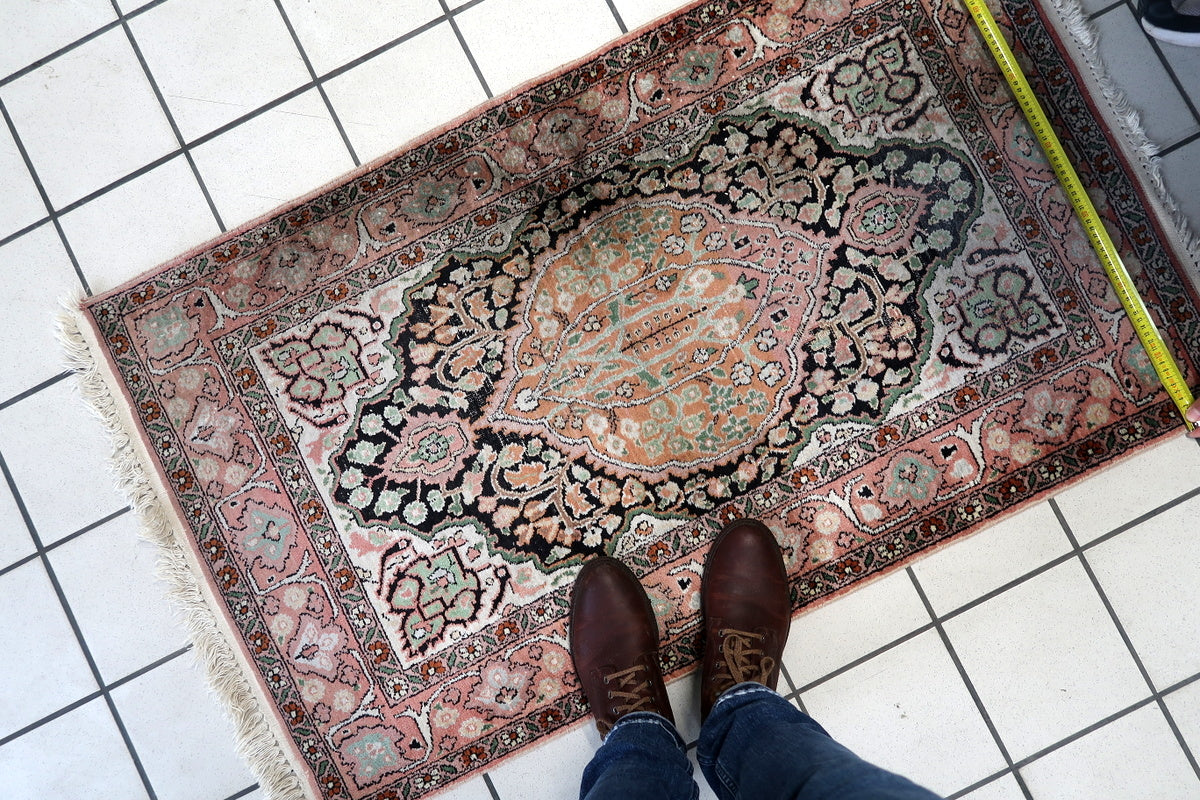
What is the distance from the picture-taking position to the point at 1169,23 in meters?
1.08

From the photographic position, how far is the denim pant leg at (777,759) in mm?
755

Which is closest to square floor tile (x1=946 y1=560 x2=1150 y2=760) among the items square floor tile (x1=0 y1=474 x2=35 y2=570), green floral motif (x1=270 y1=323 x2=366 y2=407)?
green floral motif (x1=270 y1=323 x2=366 y2=407)

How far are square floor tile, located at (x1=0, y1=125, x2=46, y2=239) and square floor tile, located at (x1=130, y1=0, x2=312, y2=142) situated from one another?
271mm

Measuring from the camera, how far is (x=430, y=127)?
47.8 inches

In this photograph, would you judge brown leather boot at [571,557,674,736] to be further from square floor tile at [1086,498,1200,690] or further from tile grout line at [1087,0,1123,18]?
tile grout line at [1087,0,1123,18]

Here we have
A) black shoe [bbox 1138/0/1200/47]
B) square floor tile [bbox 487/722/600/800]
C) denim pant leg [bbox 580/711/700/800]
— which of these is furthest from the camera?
square floor tile [bbox 487/722/600/800]

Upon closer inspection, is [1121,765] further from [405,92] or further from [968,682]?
[405,92]

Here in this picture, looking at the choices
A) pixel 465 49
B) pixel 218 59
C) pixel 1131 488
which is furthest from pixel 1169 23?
pixel 218 59

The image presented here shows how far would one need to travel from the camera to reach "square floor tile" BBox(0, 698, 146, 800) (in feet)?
3.88

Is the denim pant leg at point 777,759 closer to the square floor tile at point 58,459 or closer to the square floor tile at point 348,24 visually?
the square floor tile at point 58,459

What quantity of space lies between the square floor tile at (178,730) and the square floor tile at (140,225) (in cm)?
65

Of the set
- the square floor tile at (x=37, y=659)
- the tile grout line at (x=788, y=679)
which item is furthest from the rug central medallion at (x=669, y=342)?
the square floor tile at (x=37, y=659)

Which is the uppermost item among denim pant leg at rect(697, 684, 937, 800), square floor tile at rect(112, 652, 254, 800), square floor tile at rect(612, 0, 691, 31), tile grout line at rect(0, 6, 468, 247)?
tile grout line at rect(0, 6, 468, 247)

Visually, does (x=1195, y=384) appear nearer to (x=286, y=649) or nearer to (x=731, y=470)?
(x=731, y=470)
